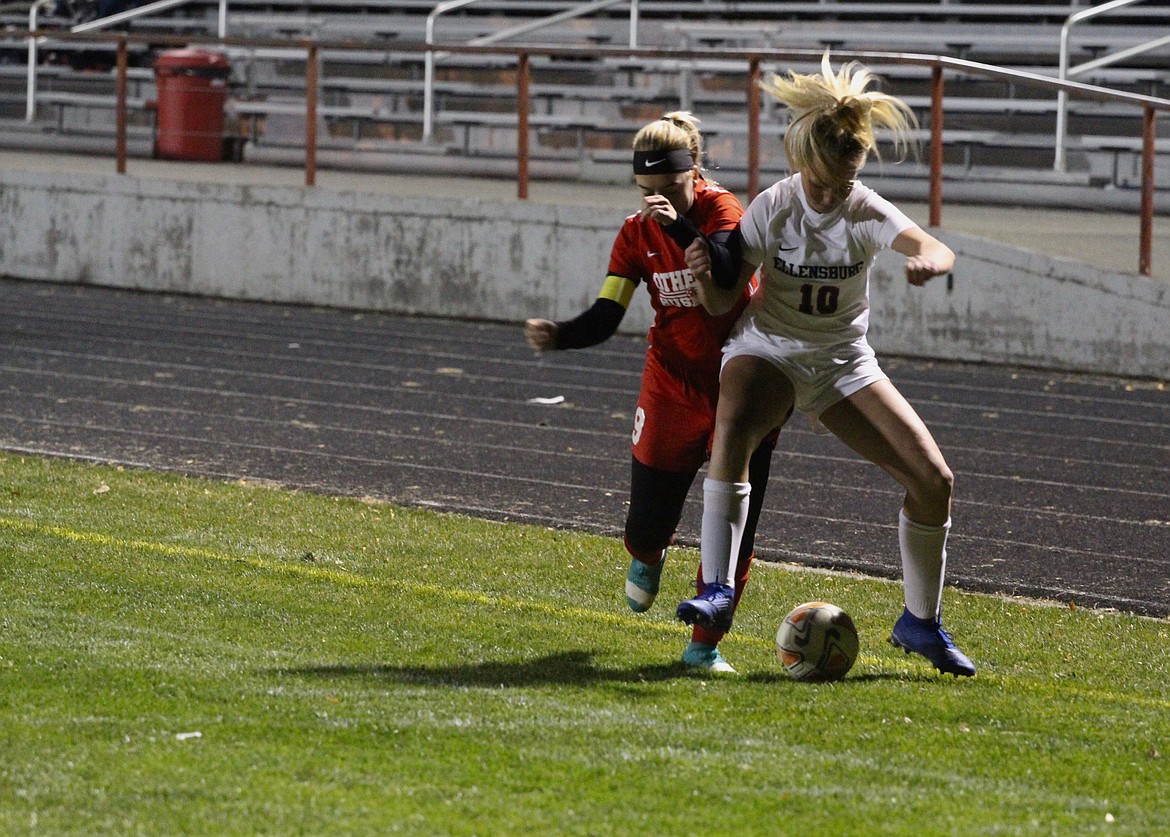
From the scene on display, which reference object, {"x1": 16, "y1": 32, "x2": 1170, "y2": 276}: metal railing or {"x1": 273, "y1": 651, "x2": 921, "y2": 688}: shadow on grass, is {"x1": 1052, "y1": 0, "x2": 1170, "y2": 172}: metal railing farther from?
{"x1": 273, "y1": 651, "x2": 921, "y2": 688}: shadow on grass

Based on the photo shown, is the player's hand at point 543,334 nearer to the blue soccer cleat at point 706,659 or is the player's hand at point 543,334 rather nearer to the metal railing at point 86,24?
the blue soccer cleat at point 706,659

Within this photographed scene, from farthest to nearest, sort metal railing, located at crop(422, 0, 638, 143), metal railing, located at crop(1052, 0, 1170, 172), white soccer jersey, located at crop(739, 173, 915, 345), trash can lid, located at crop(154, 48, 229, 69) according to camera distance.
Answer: trash can lid, located at crop(154, 48, 229, 69) → metal railing, located at crop(422, 0, 638, 143) → metal railing, located at crop(1052, 0, 1170, 172) → white soccer jersey, located at crop(739, 173, 915, 345)

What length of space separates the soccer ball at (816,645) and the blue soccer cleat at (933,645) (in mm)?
195

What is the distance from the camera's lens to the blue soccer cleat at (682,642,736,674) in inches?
206

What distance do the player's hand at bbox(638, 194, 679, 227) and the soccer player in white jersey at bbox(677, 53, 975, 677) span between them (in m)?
0.10

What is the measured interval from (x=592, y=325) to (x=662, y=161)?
610mm

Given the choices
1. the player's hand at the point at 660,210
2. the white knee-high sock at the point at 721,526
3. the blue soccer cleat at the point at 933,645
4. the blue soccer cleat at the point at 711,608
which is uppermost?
the player's hand at the point at 660,210

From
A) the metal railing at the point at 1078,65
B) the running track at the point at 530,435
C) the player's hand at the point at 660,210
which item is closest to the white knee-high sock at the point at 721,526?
the player's hand at the point at 660,210

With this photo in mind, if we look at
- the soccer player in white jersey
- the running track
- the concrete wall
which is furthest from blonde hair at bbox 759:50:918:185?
the concrete wall

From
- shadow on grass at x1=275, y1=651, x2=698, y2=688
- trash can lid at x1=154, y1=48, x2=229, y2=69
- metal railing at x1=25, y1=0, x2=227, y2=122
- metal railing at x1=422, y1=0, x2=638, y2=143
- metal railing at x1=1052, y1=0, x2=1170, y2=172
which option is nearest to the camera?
shadow on grass at x1=275, y1=651, x2=698, y2=688

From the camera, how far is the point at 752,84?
1376cm

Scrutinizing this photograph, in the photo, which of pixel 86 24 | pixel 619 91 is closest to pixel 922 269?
pixel 619 91

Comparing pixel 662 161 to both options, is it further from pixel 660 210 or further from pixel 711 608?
pixel 711 608

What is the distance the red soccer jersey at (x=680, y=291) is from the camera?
5.36 meters
